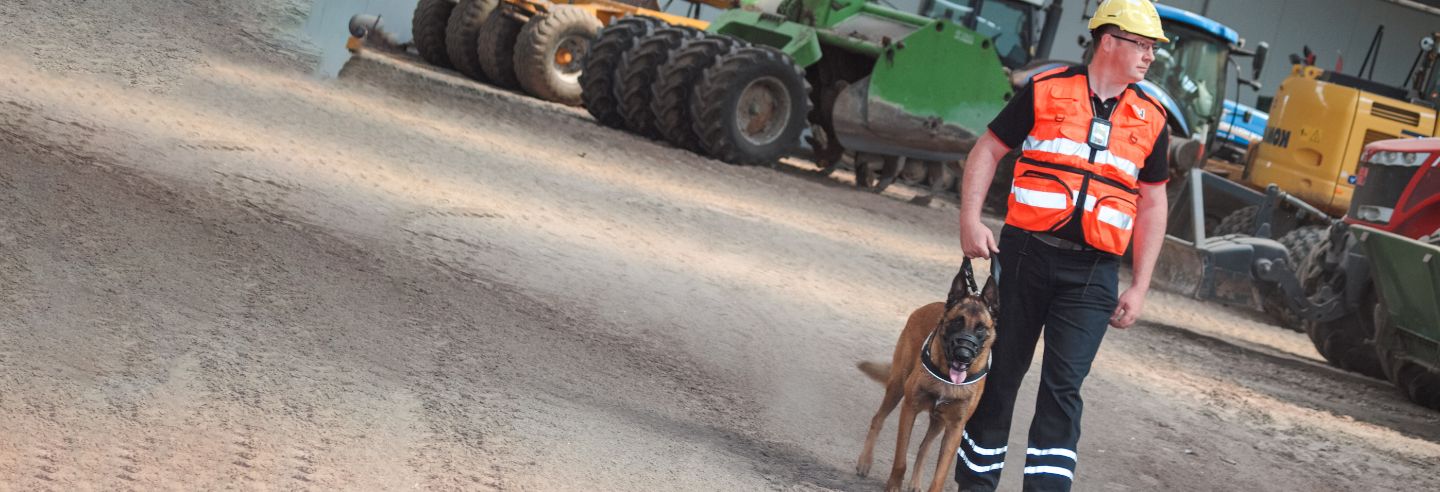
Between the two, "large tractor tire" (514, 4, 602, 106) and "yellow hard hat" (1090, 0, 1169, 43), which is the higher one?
"yellow hard hat" (1090, 0, 1169, 43)

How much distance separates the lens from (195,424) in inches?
167

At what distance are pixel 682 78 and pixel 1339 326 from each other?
6.95 m

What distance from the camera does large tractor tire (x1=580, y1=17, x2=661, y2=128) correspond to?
16.4m

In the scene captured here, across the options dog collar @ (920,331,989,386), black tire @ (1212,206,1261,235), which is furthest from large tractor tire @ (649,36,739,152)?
dog collar @ (920,331,989,386)

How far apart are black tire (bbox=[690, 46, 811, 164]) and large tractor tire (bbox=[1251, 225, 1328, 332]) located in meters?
5.19

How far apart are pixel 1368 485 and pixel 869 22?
10386 millimetres

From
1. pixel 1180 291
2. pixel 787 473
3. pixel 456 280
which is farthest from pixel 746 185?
pixel 787 473

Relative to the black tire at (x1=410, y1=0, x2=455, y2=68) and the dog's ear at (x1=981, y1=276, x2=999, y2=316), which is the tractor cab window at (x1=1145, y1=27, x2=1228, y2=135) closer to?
the black tire at (x1=410, y1=0, x2=455, y2=68)

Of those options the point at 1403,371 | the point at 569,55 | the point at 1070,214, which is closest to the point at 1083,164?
the point at 1070,214

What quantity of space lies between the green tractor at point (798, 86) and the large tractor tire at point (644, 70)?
0.01 metres

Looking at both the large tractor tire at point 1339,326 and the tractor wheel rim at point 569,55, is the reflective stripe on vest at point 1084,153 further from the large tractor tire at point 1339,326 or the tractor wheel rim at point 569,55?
the tractor wheel rim at point 569,55

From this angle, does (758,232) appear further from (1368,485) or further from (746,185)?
(1368,485)

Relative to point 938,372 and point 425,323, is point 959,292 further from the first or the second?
point 425,323

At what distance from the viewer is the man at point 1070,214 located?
15.1ft
